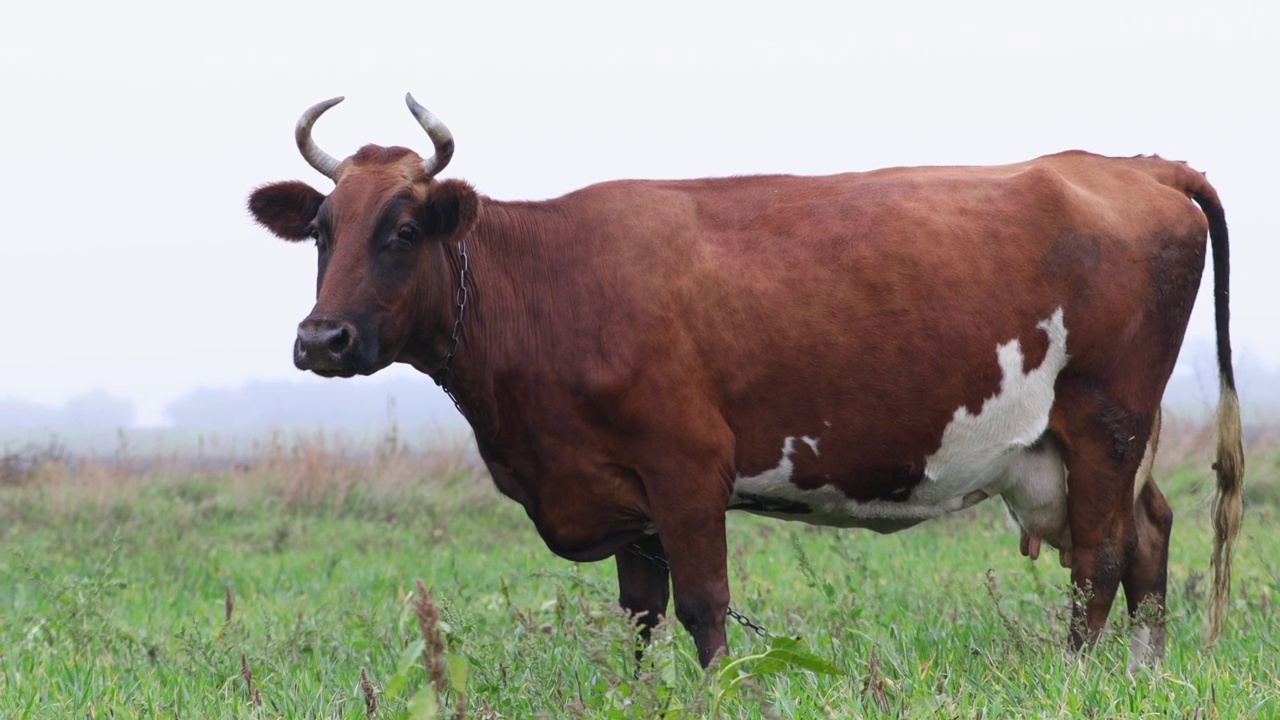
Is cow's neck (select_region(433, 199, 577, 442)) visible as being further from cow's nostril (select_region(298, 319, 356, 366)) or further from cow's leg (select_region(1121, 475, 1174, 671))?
cow's leg (select_region(1121, 475, 1174, 671))

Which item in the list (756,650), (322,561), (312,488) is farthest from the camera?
(312,488)

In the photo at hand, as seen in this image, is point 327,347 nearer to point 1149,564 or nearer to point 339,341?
point 339,341

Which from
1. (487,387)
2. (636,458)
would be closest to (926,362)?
(636,458)

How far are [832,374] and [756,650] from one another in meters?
1.23

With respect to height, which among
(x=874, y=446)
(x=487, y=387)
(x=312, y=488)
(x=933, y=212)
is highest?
(x=933, y=212)

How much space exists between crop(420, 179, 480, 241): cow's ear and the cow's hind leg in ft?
10.8

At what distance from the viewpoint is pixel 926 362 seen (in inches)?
220

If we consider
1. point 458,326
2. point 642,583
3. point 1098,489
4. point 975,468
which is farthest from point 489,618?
point 1098,489

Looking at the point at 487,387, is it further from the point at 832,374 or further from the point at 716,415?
the point at 832,374

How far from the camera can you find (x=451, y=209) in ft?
17.8

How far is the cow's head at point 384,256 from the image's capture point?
16.8 feet

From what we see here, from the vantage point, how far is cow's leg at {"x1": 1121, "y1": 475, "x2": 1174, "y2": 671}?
623cm

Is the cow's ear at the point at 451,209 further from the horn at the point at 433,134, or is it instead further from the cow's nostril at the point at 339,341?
the cow's nostril at the point at 339,341

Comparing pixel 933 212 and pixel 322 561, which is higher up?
pixel 933 212
